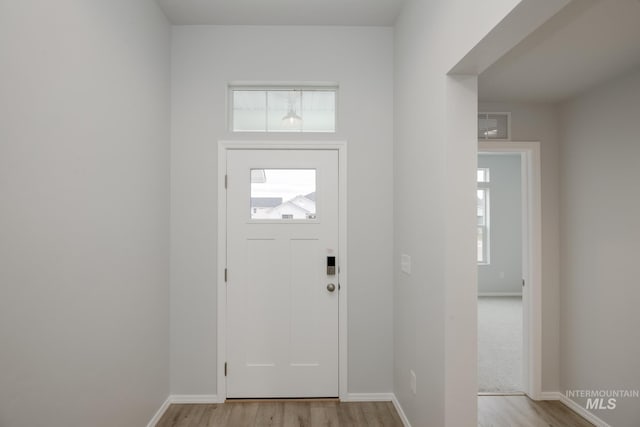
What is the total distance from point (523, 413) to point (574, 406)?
47 cm

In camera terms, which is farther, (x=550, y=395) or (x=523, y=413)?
(x=550, y=395)

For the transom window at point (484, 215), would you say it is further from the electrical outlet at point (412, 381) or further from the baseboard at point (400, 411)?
the electrical outlet at point (412, 381)

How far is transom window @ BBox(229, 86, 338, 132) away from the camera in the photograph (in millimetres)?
2898

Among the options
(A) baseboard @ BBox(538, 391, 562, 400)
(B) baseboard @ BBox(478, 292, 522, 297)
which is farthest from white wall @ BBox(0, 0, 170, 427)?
(B) baseboard @ BBox(478, 292, 522, 297)

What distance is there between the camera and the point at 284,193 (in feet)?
9.38

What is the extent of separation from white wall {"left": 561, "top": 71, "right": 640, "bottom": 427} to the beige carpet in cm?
51

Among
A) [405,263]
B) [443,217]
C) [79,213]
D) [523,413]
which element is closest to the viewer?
[79,213]

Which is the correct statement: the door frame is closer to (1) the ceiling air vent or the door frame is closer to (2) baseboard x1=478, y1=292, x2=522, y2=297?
(1) the ceiling air vent

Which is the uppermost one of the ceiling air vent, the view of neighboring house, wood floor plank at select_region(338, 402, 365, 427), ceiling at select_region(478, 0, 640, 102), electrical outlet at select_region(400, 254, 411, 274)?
ceiling at select_region(478, 0, 640, 102)

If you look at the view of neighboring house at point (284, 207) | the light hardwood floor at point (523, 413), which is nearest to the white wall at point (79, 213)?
the view of neighboring house at point (284, 207)

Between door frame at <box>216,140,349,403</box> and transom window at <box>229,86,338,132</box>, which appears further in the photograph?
transom window at <box>229,86,338,132</box>

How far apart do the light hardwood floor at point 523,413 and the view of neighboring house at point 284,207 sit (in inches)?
80.8

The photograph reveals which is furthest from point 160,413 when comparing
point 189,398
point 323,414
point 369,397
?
point 369,397

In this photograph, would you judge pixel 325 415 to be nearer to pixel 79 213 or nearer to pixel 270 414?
pixel 270 414
